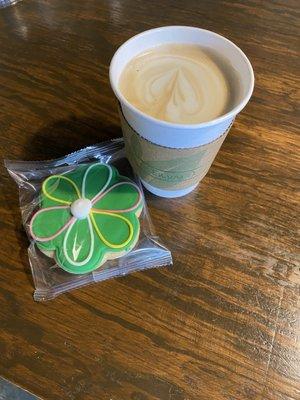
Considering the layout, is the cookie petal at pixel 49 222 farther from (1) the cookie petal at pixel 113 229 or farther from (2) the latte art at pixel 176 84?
(2) the latte art at pixel 176 84

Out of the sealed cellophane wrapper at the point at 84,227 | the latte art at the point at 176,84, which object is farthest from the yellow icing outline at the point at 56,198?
the latte art at the point at 176,84

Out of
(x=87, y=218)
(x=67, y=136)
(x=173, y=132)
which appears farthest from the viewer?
(x=67, y=136)

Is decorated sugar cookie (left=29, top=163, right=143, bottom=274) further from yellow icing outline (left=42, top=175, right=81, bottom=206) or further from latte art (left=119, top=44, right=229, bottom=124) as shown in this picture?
latte art (left=119, top=44, right=229, bottom=124)

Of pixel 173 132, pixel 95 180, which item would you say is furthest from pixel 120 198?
pixel 173 132

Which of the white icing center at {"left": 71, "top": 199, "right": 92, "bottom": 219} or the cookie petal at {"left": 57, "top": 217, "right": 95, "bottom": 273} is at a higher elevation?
the white icing center at {"left": 71, "top": 199, "right": 92, "bottom": 219}

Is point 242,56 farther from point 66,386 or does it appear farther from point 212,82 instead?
point 66,386

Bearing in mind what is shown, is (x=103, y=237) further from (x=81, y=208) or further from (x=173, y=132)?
(x=173, y=132)

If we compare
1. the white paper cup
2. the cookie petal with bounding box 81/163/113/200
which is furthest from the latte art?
the cookie petal with bounding box 81/163/113/200
